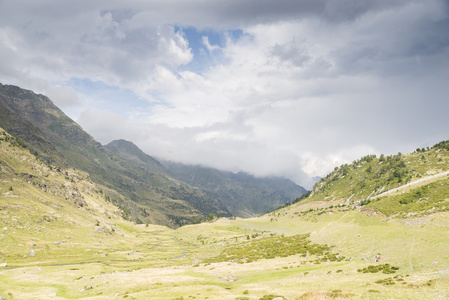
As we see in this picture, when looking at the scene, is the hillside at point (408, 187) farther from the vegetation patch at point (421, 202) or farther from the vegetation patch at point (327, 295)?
the vegetation patch at point (327, 295)

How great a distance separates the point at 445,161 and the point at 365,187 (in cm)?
4995

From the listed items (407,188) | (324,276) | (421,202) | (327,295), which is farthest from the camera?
(407,188)

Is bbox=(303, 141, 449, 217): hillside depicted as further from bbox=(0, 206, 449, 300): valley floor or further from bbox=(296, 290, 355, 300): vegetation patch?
bbox=(296, 290, 355, 300): vegetation patch

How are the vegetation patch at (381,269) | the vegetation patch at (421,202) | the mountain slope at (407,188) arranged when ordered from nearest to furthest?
the vegetation patch at (381,269)
the vegetation patch at (421,202)
the mountain slope at (407,188)

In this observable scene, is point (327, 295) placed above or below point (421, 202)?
below

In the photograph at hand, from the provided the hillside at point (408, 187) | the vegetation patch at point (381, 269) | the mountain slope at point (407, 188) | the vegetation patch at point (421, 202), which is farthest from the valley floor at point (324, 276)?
the hillside at point (408, 187)

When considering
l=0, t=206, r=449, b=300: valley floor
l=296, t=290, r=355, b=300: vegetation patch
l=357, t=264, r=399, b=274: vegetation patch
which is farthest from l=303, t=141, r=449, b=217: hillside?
l=296, t=290, r=355, b=300: vegetation patch

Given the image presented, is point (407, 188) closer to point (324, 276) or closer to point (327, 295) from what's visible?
point (324, 276)

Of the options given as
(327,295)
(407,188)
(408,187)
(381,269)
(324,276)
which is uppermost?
(408,187)

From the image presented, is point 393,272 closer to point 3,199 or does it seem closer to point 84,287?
point 84,287

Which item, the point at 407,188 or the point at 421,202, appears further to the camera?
the point at 407,188

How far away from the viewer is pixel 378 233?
210ft

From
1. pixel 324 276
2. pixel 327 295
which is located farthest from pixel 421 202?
pixel 327 295

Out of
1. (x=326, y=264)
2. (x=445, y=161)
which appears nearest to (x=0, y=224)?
(x=326, y=264)
